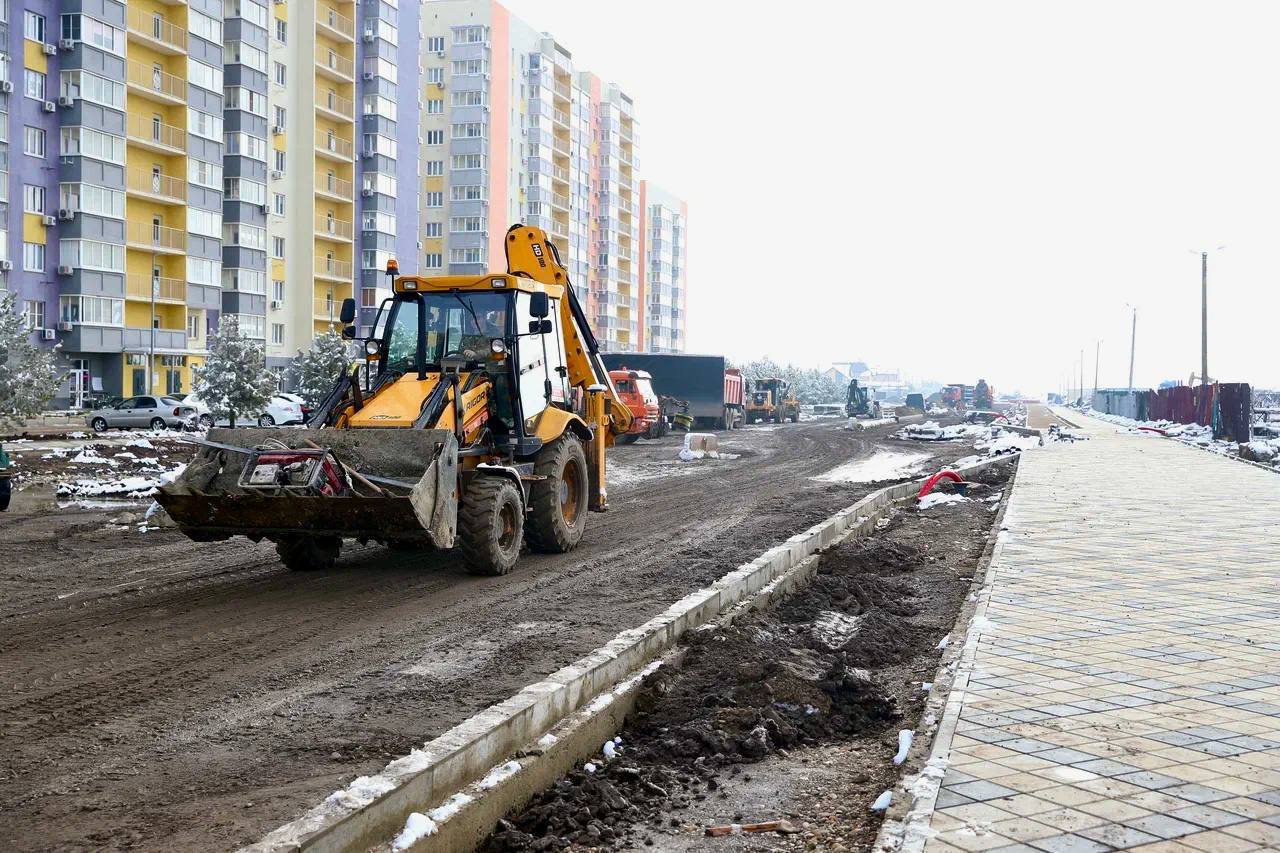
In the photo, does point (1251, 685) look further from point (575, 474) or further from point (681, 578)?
point (575, 474)

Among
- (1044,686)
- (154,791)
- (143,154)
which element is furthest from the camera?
(143,154)

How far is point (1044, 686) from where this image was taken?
6.47m

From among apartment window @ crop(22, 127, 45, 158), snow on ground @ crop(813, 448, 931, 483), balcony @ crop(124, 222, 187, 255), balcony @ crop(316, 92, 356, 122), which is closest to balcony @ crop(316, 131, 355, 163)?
balcony @ crop(316, 92, 356, 122)

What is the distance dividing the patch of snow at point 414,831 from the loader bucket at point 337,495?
492 centimetres

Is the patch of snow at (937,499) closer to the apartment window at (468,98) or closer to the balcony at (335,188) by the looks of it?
the balcony at (335,188)

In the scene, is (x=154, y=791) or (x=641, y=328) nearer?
(x=154, y=791)

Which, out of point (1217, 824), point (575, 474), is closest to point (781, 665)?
point (1217, 824)

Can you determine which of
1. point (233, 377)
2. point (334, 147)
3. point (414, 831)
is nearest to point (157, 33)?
point (334, 147)

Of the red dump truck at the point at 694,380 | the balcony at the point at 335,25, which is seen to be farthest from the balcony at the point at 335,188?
the red dump truck at the point at 694,380

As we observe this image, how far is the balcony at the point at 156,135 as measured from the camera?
5762 centimetres

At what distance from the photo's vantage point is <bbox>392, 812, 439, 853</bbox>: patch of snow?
4469 mm

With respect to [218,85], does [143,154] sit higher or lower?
lower

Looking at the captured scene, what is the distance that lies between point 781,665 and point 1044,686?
1563mm

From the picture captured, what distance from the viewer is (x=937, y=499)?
19516 millimetres
